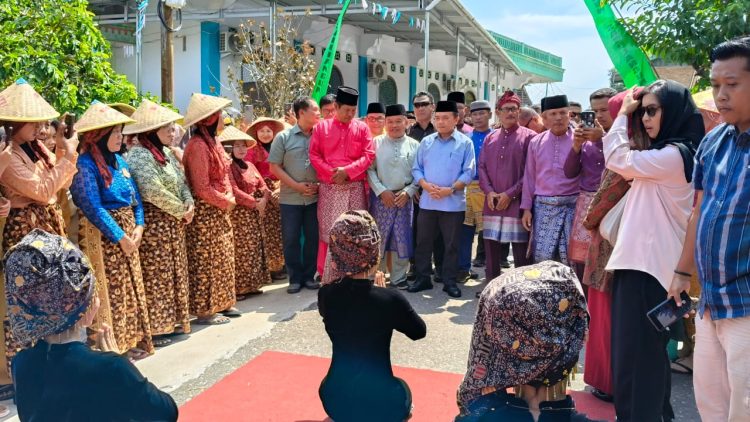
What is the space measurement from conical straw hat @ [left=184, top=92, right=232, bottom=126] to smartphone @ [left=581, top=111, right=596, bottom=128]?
2843 millimetres

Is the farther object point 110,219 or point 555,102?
point 555,102

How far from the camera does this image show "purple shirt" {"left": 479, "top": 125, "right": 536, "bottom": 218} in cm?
566

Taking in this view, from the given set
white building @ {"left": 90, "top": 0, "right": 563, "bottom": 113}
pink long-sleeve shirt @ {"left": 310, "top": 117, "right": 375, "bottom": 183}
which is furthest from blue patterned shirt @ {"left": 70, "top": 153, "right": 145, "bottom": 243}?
white building @ {"left": 90, "top": 0, "right": 563, "bottom": 113}

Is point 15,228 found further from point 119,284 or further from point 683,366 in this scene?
point 683,366

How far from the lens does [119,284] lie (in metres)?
4.04

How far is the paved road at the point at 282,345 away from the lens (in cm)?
395

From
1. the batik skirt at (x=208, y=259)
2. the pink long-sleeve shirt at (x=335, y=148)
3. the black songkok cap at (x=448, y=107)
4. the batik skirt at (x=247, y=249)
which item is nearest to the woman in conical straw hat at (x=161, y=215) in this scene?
the batik skirt at (x=208, y=259)

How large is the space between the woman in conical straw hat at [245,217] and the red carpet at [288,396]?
1741 millimetres

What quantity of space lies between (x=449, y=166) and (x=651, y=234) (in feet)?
10.5

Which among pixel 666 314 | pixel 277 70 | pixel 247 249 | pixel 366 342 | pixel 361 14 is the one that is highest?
pixel 361 14

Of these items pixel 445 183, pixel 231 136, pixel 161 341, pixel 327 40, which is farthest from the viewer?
pixel 327 40

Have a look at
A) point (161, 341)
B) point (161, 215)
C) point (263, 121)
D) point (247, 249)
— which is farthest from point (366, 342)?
point (263, 121)

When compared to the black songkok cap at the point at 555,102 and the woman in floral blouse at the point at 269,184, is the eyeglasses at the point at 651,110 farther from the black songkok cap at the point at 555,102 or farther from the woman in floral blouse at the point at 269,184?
the woman in floral blouse at the point at 269,184

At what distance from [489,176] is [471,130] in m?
1.31
